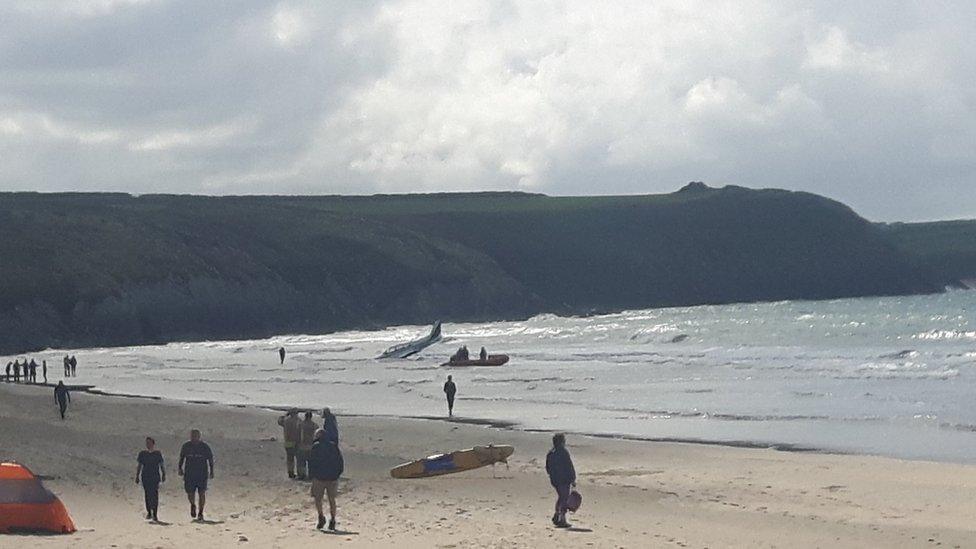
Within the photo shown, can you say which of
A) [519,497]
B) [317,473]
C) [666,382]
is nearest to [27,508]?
[317,473]

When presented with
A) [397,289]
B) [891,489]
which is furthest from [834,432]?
[397,289]

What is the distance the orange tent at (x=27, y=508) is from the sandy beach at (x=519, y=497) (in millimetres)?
351

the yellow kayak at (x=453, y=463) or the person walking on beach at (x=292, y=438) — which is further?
the yellow kayak at (x=453, y=463)

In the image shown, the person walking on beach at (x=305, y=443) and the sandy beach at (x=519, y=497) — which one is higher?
the person walking on beach at (x=305, y=443)

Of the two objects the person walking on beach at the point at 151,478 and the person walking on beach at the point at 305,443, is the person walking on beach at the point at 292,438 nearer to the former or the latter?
the person walking on beach at the point at 305,443

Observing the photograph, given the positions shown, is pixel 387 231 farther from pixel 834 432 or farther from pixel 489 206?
pixel 834 432

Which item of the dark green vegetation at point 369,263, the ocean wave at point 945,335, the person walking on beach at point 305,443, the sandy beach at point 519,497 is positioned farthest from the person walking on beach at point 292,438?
the dark green vegetation at point 369,263

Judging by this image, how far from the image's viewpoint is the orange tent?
16.2 m

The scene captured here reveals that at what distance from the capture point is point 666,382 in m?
48.3

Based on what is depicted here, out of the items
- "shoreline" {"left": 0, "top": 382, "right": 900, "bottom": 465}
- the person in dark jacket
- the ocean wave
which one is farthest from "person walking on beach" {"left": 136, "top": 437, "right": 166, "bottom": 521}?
the ocean wave

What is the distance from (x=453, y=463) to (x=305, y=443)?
2.37m

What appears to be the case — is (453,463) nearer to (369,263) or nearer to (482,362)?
(482,362)

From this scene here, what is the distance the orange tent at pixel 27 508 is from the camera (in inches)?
636

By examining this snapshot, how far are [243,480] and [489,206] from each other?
176055 mm
